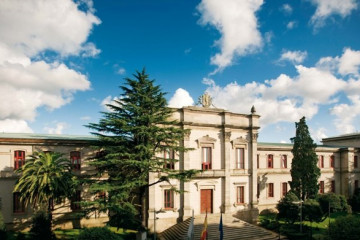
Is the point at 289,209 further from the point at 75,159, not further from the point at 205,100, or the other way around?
the point at 75,159

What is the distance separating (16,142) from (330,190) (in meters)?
46.0

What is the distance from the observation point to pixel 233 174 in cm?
3081

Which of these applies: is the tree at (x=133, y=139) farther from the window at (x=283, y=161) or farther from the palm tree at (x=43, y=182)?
the window at (x=283, y=161)

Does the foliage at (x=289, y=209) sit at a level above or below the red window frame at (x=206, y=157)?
below

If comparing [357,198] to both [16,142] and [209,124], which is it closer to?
[209,124]

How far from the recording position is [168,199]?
27672 millimetres

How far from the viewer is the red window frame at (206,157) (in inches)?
1164

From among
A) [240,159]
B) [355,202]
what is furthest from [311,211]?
[355,202]

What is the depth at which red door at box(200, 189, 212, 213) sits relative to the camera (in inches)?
1147

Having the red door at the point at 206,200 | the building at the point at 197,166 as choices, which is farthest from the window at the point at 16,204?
the red door at the point at 206,200

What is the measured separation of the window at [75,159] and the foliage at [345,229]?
79.3 ft

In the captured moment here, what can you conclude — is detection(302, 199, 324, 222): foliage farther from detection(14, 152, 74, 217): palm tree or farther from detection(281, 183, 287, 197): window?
detection(14, 152, 74, 217): palm tree

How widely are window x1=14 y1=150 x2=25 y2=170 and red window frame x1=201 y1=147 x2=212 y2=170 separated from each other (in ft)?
62.5

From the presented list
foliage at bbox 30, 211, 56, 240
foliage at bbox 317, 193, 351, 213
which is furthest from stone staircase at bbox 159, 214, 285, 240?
foliage at bbox 317, 193, 351, 213
